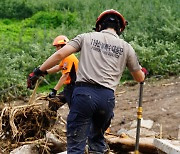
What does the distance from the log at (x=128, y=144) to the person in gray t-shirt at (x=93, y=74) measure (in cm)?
160

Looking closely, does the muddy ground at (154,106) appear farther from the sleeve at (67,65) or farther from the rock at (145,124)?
the sleeve at (67,65)

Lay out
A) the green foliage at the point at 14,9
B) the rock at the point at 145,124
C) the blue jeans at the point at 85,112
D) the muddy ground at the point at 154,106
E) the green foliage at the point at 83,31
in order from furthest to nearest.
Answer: the green foliage at the point at 14,9
the green foliage at the point at 83,31
the muddy ground at the point at 154,106
the rock at the point at 145,124
the blue jeans at the point at 85,112

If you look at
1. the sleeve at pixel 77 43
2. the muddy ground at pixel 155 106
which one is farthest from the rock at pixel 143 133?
the sleeve at pixel 77 43

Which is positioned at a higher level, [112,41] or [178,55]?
[112,41]

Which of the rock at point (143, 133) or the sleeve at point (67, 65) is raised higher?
the sleeve at point (67, 65)

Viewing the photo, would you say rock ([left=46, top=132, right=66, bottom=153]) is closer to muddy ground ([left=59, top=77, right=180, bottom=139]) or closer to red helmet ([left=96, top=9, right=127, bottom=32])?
muddy ground ([left=59, top=77, right=180, bottom=139])

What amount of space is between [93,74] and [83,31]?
10995 mm

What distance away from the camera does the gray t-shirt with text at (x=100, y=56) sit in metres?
4.55

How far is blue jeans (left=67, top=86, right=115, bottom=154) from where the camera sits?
4500 mm

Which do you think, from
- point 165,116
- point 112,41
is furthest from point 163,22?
point 112,41

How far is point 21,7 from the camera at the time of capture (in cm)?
2152

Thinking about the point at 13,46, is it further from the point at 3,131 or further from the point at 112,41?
the point at 112,41

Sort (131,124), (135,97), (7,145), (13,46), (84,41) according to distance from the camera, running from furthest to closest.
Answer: (13,46) < (135,97) < (131,124) < (7,145) < (84,41)

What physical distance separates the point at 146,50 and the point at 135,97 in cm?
199
